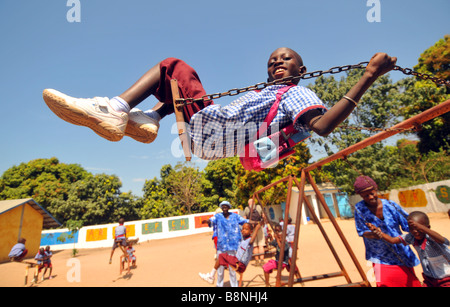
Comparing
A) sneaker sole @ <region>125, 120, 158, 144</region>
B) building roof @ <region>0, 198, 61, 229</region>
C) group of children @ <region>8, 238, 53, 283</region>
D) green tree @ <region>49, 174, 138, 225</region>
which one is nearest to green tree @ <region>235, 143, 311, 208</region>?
group of children @ <region>8, 238, 53, 283</region>

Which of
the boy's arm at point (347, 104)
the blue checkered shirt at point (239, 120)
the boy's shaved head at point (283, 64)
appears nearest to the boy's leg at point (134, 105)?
the blue checkered shirt at point (239, 120)

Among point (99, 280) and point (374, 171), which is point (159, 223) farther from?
point (374, 171)

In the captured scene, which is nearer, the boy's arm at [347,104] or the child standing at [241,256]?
the boy's arm at [347,104]

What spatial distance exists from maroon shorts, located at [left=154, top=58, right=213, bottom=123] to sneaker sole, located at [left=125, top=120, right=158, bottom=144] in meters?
0.30

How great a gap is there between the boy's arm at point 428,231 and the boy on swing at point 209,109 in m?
2.18

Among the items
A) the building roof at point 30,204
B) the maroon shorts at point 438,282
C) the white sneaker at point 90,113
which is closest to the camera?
the white sneaker at point 90,113

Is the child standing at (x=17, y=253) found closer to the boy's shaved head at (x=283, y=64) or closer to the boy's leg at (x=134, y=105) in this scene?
the boy's leg at (x=134, y=105)

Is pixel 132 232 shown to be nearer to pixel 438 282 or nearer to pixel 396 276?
pixel 396 276

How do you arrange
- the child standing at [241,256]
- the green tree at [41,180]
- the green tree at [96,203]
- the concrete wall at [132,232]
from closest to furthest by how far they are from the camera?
the child standing at [241,256] → the concrete wall at [132,232] → the green tree at [96,203] → the green tree at [41,180]

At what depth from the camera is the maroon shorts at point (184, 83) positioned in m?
1.74

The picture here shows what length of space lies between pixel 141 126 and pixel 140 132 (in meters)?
0.07

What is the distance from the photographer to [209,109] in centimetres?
158

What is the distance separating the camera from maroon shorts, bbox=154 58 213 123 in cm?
174
